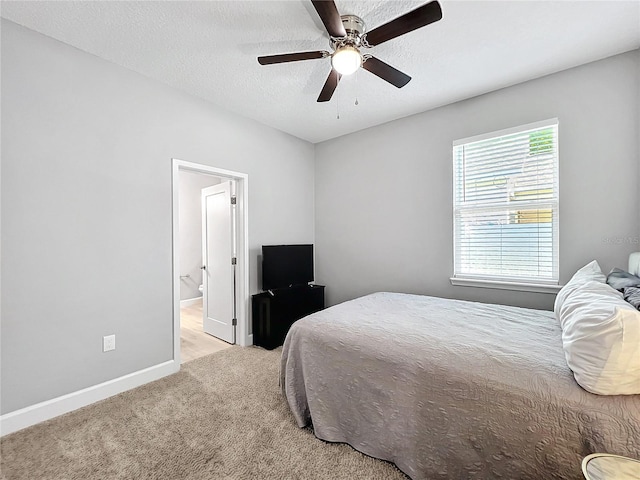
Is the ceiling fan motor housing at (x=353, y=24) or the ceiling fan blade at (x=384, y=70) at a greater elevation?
the ceiling fan motor housing at (x=353, y=24)

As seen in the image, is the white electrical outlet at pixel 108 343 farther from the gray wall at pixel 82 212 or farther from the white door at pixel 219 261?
the white door at pixel 219 261

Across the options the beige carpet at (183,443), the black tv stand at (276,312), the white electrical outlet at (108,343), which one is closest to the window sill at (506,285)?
the black tv stand at (276,312)

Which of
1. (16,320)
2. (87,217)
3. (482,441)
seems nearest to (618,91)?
(482,441)

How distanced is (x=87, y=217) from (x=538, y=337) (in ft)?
10.9

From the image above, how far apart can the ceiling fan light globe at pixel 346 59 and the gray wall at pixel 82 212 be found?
6.01ft

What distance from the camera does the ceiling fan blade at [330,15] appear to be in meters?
1.44

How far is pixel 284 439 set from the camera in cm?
184

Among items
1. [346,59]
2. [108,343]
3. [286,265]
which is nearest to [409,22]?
[346,59]

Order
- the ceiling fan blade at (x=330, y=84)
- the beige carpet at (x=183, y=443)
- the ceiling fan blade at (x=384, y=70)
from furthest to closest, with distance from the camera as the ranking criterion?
the ceiling fan blade at (x=330, y=84), the ceiling fan blade at (x=384, y=70), the beige carpet at (x=183, y=443)

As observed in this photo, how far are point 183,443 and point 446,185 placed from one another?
3.29 metres

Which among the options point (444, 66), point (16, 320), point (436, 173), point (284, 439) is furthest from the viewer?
point (436, 173)

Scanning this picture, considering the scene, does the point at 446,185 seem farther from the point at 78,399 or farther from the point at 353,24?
the point at 78,399

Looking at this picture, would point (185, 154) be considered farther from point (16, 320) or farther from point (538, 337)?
point (538, 337)

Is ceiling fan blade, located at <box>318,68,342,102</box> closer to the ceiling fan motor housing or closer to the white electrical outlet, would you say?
the ceiling fan motor housing
